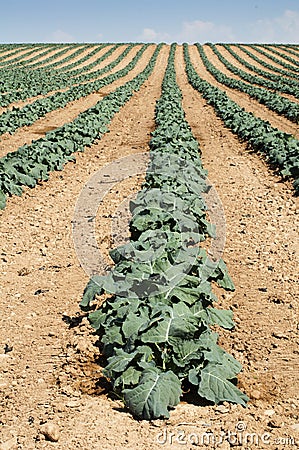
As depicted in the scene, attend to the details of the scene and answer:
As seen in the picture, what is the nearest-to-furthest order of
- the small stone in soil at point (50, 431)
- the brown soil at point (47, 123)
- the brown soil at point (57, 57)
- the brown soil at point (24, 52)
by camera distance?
the small stone in soil at point (50, 431)
the brown soil at point (47, 123)
the brown soil at point (57, 57)
the brown soil at point (24, 52)

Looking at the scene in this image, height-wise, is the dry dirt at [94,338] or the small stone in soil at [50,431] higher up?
the small stone in soil at [50,431]

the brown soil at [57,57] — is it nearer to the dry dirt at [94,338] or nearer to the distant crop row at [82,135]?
the distant crop row at [82,135]

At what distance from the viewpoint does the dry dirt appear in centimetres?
337

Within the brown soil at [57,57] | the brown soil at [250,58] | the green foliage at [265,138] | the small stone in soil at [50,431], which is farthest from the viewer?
the brown soil at [57,57]

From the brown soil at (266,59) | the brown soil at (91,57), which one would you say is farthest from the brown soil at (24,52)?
the brown soil at (266,59)

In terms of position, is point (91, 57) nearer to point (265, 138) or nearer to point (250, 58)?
point (250, 58)

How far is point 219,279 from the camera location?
17.4 ft

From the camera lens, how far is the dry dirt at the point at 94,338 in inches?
133

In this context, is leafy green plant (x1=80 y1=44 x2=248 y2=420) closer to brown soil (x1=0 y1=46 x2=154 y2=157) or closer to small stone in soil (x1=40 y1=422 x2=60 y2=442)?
small stone in soil (x1=40 y1=422 x2=60 y2=442)

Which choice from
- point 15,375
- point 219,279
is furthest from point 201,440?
point 219,279

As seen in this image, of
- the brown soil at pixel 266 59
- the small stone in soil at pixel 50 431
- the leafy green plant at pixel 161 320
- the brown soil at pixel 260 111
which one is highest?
the brown soil at pixel 266 59

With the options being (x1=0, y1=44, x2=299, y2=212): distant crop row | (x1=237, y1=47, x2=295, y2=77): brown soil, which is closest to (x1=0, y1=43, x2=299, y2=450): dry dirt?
(x1=0, y1=44, x2=299, y2=212): distant crop row

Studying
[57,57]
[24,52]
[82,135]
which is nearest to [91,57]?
[57,57]

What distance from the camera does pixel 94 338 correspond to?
4.71 meters
